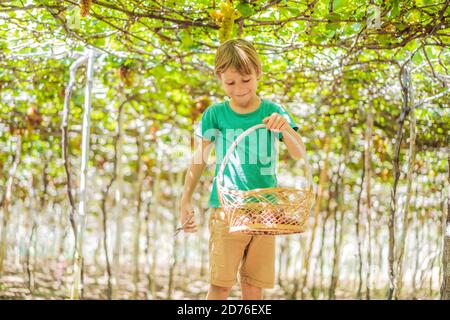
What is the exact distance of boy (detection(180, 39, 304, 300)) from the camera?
88.9 inches

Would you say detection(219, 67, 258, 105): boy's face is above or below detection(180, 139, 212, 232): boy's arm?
above

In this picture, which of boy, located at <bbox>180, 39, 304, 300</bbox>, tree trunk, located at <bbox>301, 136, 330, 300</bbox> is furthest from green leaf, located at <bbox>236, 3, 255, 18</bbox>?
tree trunk, located at <bbox>301, 136, 330, 300</bbox>

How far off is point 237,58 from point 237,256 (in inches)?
28.6

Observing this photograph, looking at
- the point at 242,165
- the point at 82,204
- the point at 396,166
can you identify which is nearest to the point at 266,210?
the point at 242,165

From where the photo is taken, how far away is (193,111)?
618cm

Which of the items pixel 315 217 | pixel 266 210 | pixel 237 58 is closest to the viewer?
pixel 266 210

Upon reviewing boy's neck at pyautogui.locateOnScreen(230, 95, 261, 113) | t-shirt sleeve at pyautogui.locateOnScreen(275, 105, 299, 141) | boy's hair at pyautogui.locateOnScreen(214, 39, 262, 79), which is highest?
boy's hair at pyautogui.locateOnScreen(214, 39, 262, 79)

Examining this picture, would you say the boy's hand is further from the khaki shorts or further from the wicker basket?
the khaki shorts

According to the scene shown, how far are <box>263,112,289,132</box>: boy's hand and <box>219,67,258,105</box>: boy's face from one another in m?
0.21

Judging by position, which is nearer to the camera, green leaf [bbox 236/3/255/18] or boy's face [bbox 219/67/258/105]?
boy's face [bbox 219/67/258/105]

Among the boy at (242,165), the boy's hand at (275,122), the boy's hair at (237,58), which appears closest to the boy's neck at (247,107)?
the boy at (242,165)

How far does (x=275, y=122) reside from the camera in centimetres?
209

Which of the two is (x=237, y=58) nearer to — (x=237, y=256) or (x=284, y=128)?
(x=284, y=128)
